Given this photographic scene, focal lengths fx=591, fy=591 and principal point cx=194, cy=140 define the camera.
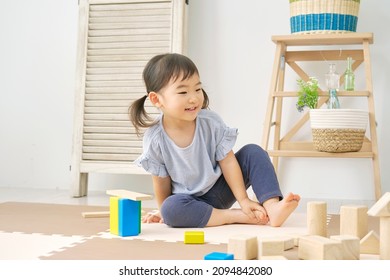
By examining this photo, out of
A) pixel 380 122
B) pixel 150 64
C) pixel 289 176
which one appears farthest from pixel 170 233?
pixel 380 122

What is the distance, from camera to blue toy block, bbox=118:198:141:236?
1293 mm

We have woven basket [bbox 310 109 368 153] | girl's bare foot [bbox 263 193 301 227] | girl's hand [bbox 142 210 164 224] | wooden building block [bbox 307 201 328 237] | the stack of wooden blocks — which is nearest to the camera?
wooden building block [bbox 307 201 328 237]

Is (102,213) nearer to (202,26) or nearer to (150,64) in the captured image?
(150,64)

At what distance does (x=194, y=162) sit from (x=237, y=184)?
124 mm

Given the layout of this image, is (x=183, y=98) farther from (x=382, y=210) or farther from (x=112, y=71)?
(x=112, y=71)

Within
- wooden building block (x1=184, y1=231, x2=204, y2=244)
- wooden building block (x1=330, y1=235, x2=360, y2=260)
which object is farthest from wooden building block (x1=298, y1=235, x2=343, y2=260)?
wooden building block (x1=184, y1=231, x2=204, y2=244)

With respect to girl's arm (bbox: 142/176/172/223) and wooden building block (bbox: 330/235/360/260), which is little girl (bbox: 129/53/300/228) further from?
wooden building block (bbox: 330/235/360/260)

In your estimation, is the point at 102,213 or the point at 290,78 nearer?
the point at 102,213

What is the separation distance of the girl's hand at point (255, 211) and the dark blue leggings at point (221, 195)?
0.02 meters

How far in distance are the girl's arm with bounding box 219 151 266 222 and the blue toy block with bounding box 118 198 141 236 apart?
0.30 m

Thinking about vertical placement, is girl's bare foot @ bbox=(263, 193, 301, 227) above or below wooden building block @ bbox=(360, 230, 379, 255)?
above

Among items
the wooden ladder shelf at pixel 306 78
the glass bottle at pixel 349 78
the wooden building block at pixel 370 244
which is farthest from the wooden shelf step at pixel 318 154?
the wooden building block at pixel 370 244
